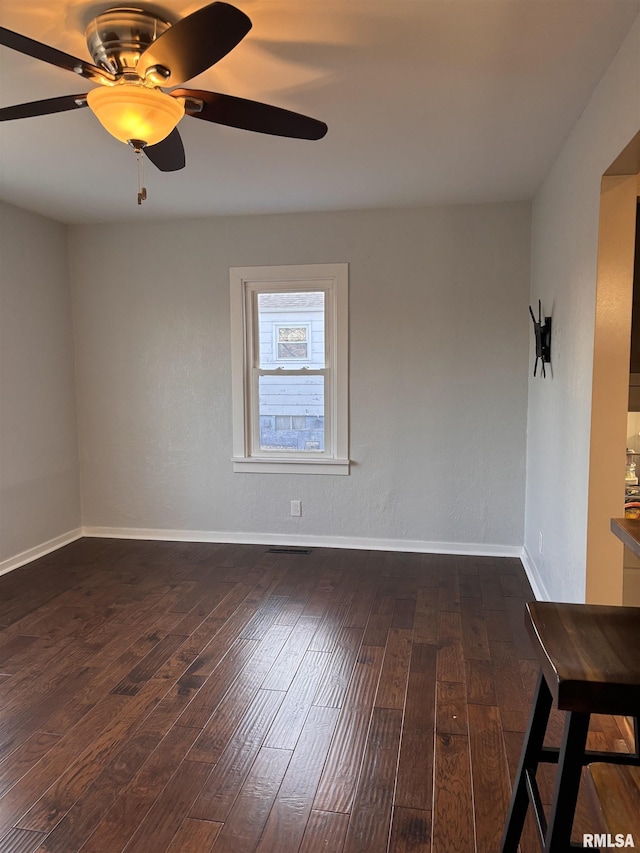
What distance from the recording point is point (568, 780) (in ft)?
3.77

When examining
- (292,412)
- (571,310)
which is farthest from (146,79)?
(292,412)

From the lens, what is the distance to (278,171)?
11.4 ft

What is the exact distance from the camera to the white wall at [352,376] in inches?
171

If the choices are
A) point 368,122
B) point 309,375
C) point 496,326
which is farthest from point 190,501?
point 368,122

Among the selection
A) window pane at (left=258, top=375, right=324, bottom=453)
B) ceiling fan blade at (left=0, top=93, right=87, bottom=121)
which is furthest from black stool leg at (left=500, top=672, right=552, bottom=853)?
window pane at (left=258, top=375, right=324, bottom=453)

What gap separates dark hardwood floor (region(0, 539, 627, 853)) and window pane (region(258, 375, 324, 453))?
1090 mm

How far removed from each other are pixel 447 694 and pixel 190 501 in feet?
9.44

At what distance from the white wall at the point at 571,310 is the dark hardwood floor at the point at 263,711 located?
57 centimetres

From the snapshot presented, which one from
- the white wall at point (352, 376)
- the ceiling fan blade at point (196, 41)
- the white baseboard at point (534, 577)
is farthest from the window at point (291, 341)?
the ceiling fan blade at point (196, 41)

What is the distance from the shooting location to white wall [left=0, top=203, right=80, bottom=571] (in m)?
→ 4.19

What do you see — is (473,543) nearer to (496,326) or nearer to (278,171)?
(496,326)

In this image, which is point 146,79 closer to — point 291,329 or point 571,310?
point 571,310

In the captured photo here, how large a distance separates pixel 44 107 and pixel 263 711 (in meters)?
2.36

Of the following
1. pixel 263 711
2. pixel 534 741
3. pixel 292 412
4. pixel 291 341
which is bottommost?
pixel 263 711
